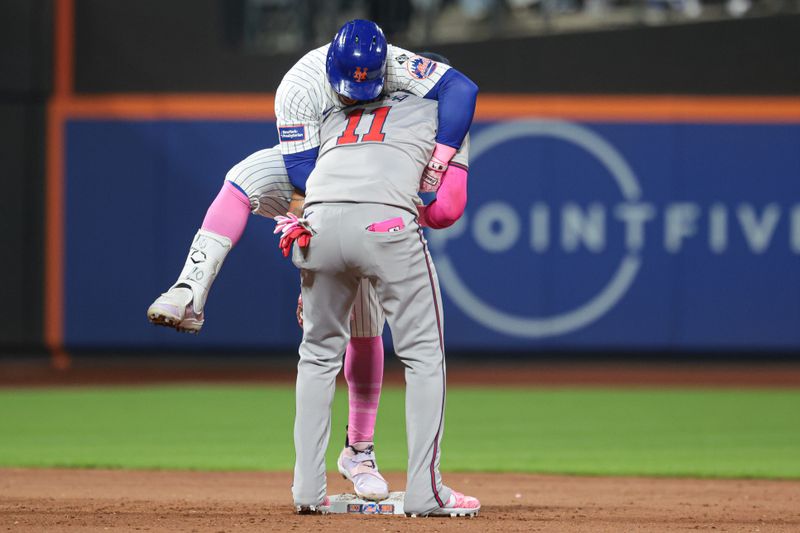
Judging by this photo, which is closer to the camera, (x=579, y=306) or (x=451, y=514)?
(x=451, y=514)

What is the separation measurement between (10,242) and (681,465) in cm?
751

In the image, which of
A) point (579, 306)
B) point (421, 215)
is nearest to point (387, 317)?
point (421, 215)

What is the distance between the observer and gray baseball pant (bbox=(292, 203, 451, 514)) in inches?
171

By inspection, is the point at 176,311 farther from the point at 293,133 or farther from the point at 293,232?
A: the point at 293,133

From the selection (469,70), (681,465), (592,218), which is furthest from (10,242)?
(681,465)

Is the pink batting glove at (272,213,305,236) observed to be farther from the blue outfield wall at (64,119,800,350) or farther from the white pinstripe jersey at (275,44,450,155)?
the blue outfield wall at (64,119,800,350)

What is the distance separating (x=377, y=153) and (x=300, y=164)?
277 millimetres

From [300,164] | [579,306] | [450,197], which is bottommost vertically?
[579,306]

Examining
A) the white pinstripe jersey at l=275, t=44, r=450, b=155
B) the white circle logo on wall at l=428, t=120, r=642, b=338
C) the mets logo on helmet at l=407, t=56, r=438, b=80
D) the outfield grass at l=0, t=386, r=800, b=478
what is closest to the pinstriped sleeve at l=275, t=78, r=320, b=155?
the white pinstripe jersey at l=275, t=44, r=450, b=155

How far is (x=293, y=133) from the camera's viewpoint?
442cm

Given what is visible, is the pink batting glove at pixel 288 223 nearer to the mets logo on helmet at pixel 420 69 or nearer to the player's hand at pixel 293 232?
the player's hand at pixel 293 232

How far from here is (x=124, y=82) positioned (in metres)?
12.3

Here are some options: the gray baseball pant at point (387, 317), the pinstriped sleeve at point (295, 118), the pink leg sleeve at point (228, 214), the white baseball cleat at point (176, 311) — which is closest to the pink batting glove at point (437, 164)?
the gray baseball pant at point (387, 317)

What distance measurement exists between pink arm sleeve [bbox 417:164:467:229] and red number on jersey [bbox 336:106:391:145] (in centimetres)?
28
